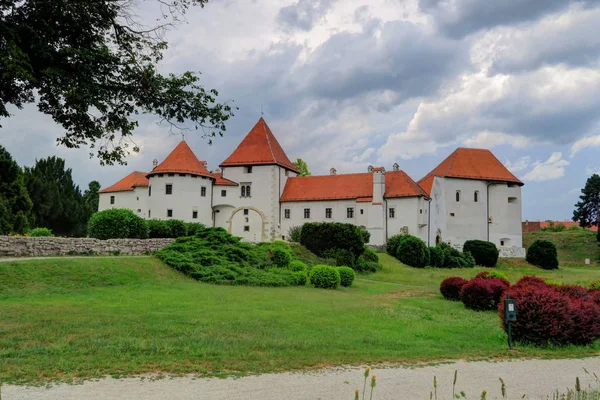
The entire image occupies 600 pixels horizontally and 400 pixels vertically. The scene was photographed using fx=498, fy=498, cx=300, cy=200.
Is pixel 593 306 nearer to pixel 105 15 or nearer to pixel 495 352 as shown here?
pixel 495 352

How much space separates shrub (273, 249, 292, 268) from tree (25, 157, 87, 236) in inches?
1061

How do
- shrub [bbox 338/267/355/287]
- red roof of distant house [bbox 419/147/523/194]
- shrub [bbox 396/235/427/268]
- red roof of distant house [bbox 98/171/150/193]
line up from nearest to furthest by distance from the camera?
shrub [bbox 338/267/355/287]
shrub [bbox 396/235/427/268]
red roof of distant house [bbox 419/147/523/194]
red roof of distant house [bbox 98/171/150/193]

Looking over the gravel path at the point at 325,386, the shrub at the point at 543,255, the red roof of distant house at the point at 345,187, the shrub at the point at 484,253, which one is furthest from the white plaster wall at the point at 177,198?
the gravel path at the point at 325,386

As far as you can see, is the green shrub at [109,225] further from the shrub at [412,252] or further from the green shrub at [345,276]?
the shrub at [412,252]

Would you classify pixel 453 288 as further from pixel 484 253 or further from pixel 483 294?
pixel 484 253

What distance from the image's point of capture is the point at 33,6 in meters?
8.44

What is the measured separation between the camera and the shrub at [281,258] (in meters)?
24.8

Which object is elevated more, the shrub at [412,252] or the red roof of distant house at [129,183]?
the red roof of distant house at [129,183]

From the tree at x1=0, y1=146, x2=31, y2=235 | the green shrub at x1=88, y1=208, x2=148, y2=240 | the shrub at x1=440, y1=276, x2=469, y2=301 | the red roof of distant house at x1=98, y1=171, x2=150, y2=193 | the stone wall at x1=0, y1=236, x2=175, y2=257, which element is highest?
the red roof of distant house at x1=98, y1=171, x2=150, y2=193

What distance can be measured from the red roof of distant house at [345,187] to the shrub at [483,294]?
2719cm

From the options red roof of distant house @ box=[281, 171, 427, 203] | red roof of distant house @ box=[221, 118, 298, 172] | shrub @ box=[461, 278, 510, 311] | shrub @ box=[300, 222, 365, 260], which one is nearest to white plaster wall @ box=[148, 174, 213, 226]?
red roof of distant house @ box=[221, 118, 298, 172]

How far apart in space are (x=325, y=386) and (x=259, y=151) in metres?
42.4

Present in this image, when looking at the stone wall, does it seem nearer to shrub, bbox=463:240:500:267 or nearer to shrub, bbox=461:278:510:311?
shrub, bbox=461:278:510:311

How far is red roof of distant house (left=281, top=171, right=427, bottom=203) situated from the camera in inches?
1747
